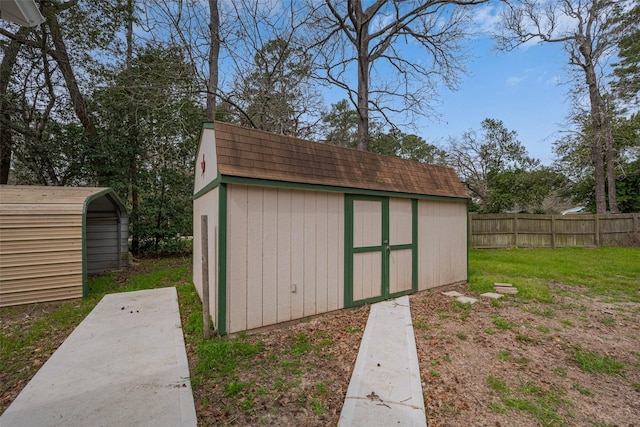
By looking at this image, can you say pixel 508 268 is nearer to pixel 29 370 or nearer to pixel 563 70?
pixel 29 370

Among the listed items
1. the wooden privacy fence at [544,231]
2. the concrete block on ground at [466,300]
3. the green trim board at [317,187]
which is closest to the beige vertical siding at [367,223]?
the green trim board at [317,187]

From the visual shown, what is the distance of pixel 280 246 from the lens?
3.55 m

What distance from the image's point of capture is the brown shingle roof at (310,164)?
3303 mm

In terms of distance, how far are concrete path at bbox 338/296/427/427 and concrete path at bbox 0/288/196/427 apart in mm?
1217

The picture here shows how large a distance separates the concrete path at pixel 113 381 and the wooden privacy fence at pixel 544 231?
1145cm

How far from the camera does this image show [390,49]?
9281 mm

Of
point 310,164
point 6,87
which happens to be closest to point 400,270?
point 310,164

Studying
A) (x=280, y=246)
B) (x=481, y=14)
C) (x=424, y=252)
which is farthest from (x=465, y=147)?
(x=280, y=246)

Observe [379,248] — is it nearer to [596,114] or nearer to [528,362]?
[528,362]

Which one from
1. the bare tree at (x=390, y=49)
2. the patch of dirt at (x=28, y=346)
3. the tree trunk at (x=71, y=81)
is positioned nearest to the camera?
the patch of dirt at (x=28, y=346)

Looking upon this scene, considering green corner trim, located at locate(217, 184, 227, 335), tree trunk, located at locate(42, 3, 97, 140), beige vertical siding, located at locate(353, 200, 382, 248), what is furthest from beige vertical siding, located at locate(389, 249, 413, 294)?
tree trunk, located at locate(42, 3, 97, 140)

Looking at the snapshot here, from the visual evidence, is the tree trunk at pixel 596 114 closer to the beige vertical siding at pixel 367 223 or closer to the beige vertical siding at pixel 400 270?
the beige vertical siding at pixel 400 270

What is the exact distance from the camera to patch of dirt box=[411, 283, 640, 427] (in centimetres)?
211

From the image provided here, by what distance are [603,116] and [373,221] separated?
590 inches
